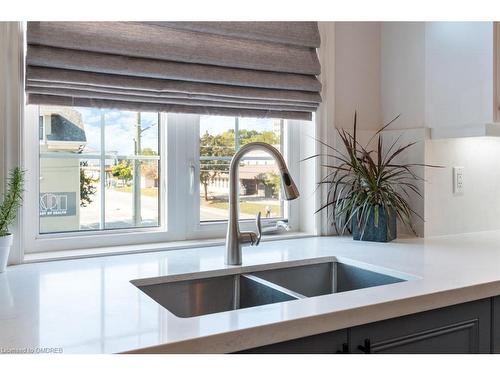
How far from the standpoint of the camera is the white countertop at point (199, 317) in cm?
83

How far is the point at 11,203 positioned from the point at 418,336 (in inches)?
47.1

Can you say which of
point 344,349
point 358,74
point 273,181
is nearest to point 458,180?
point 358,74

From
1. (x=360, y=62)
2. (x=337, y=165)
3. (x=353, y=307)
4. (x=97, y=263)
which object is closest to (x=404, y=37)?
(x=360, y=62)

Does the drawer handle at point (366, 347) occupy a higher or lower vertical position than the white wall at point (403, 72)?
lower

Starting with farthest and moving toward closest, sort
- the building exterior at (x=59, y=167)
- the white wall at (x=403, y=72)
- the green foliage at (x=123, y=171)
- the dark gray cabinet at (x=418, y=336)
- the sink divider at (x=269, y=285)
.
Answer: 1. the white wall at (x=403, y=72)
2. the green foliage at (x=123, y=171)
3. the building exterior at (x=59, y=167)
4. the sink divider at (x=269, y=285)
5. the dark gray cabinet at (x=418, y=336)

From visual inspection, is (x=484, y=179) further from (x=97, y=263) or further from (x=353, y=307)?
(x=97, y=263)

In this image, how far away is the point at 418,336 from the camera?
1084 millimetres

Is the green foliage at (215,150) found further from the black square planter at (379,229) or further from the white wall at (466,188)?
the white wall at (466,188)

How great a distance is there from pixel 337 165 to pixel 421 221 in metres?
0.45

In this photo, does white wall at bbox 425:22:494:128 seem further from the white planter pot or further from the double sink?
the white planter pot

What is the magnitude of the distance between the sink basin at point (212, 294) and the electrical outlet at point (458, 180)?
46.5 inches

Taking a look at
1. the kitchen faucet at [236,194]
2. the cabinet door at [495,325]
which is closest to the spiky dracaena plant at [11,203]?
the kitchen faucet at [236,194]

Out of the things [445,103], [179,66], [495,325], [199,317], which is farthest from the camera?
[445,103]

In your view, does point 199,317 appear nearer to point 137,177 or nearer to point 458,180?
point 137,177
